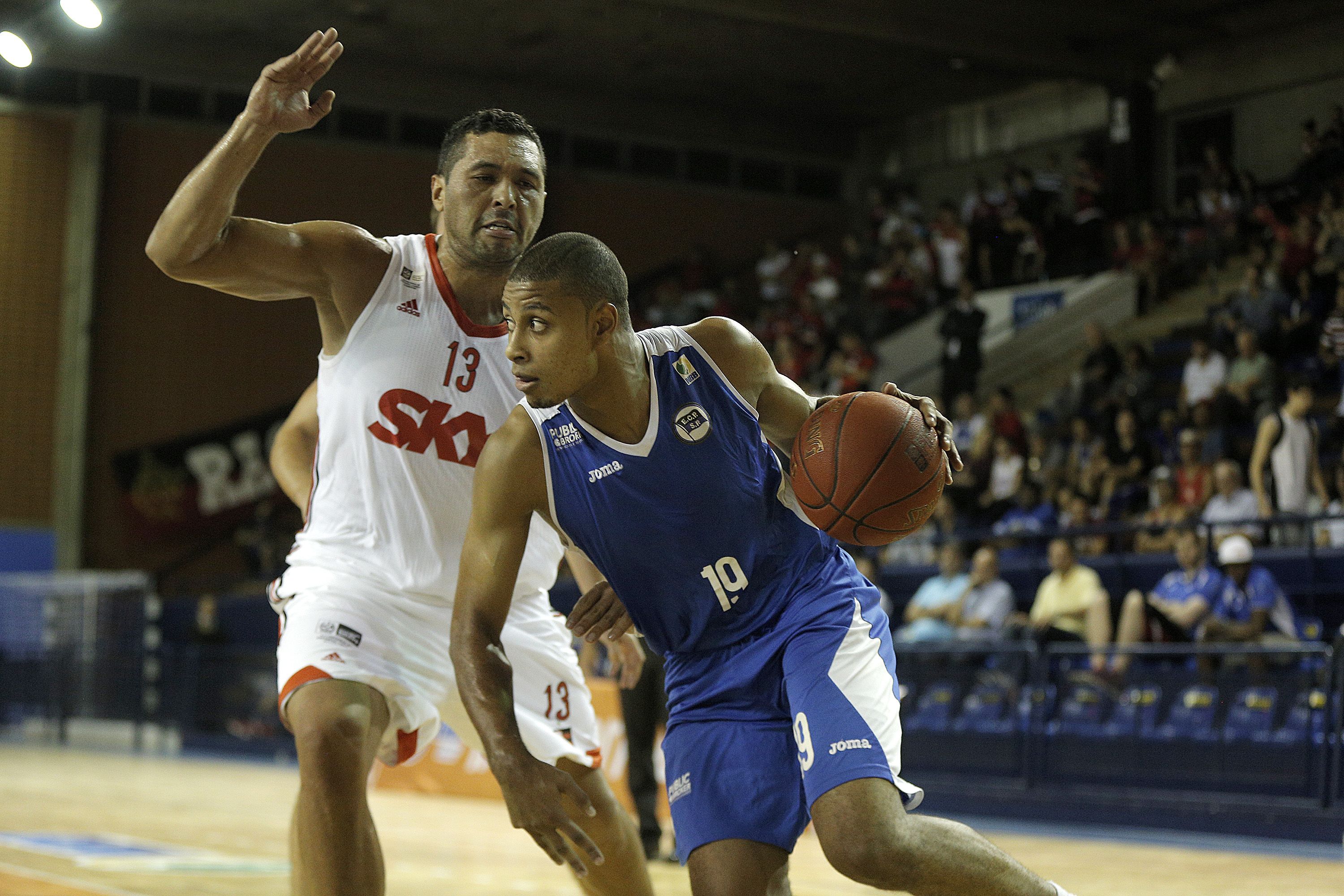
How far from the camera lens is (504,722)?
125 inches

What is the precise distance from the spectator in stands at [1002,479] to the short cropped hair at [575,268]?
31.8ft

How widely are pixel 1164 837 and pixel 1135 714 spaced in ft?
2.40

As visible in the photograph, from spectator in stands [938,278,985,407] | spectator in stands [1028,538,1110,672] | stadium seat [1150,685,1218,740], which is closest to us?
stadium seat [1150,685,1218,740]

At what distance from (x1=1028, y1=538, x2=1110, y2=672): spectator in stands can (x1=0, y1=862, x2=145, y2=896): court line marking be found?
19.1ft

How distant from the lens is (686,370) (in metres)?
3.57

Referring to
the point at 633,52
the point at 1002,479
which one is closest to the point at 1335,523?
the point at 1002,479

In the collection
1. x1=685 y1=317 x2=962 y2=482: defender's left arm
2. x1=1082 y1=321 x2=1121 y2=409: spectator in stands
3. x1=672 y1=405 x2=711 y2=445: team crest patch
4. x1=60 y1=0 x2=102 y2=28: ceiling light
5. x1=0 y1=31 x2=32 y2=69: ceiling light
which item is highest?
x1=60 y1=0 x2=102 y2=28: ceiling light

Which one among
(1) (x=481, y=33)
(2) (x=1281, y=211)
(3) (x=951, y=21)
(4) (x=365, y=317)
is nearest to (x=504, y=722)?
(4) (x=365, y=317)

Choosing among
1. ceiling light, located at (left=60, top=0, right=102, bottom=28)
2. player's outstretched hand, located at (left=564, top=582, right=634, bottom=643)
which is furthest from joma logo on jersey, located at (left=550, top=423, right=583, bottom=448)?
ceiling light, located at (left=60, top=0, right=102, bottom=28)

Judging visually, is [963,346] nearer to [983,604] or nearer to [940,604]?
[940,604]

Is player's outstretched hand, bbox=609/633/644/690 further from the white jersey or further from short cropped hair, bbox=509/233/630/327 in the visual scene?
short cropped hair, bbox=509/233/630/327

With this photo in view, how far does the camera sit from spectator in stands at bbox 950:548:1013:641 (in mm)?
10578

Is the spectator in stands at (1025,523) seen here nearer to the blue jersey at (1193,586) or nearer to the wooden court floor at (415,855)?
the blue jersey at (1193,586)

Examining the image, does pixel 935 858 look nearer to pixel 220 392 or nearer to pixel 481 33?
pixel 481 33
